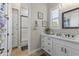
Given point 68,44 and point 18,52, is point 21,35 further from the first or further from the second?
point 68,44

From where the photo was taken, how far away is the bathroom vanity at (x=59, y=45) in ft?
4.78

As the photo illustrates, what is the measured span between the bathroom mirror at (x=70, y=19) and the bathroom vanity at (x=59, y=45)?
287 millimetres

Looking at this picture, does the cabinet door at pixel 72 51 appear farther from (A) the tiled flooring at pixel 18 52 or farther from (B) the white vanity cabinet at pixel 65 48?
(A) the tiled flooring at pixel 18 52

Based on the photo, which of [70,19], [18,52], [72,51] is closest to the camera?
[72,51]

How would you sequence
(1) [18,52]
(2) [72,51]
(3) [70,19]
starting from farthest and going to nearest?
(3) [70,19] < (1) [18,52] < (2) [72,51]

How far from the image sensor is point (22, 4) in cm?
159

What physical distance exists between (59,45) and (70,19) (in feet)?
1.73

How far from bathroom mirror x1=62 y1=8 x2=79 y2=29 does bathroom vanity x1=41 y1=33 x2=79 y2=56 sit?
29cm

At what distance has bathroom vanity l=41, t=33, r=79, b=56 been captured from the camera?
1458 mm

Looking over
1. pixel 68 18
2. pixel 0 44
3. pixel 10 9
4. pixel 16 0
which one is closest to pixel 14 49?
pixel 0 44

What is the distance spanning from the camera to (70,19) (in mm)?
1746

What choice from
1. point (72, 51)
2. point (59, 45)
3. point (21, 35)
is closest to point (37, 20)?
point (21, 35)

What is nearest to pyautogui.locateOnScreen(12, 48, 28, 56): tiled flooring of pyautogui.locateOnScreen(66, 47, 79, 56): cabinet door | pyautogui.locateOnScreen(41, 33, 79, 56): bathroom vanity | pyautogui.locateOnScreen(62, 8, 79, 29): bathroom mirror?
pyautogui.locateOnScreen(41, 33, 79, 56): bathroom vanity

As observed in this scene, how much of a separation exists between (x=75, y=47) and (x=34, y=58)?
0.68 meters
